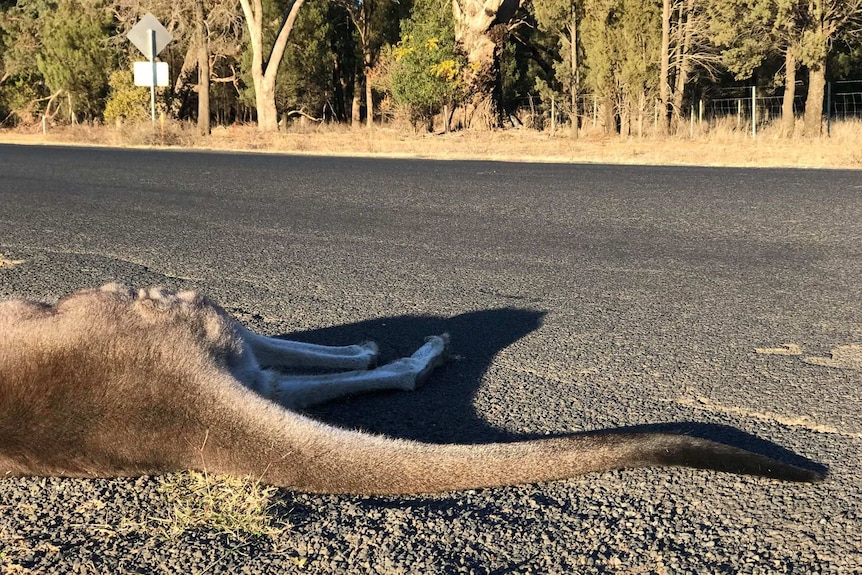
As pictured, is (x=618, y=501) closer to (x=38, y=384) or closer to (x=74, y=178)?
(x=38, y=384)

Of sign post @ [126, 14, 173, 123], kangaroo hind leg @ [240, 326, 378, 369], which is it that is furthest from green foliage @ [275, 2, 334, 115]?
kangaroo hind leg @ [240, 326, 378, 369]

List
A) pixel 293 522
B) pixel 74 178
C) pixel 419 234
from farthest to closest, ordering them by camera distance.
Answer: pixel 74 178, pixel 419 234, pixel 293 522

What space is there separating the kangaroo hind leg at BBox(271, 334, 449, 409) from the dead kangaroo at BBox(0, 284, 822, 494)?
0.58 metres

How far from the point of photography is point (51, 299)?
519 cm

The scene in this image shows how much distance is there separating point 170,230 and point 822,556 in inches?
269

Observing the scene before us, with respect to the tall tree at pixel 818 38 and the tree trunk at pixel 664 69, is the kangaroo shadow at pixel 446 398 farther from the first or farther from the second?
the tall tree at pixel 818 38

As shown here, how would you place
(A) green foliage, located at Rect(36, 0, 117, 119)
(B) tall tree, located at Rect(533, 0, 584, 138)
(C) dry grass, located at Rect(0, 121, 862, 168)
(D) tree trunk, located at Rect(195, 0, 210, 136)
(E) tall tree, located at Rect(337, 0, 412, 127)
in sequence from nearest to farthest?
1. (C) dry grass, located at Rect(0, 121, 862, 168)
2. (B) tall tree, located at Rect(533, 0, 584, 138)
3. (D) tree trunk, located at Rect(195, 0, 210, 136)
4. (A) green foliage, located at Rect(36, 0, 117, 119)
5. (E) tall tree, located at Rect(337, 0, 412, 127)

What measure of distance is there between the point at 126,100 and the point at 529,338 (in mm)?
38357

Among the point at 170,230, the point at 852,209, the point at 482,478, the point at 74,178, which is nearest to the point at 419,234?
the point at 170,230

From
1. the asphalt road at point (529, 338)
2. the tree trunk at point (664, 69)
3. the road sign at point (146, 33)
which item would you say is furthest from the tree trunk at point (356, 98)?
the asphalt road at point (529, 338)

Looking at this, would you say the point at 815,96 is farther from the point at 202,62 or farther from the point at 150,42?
the point at 202,62

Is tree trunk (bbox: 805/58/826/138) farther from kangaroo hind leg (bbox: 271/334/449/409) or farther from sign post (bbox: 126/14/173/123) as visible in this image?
kangaroo hind leg (bbox: 271/334/449/409)

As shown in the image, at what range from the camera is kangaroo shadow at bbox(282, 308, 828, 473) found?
3.05 meters

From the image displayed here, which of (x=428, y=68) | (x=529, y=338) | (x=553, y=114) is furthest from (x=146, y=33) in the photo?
(x=529, y=338)
